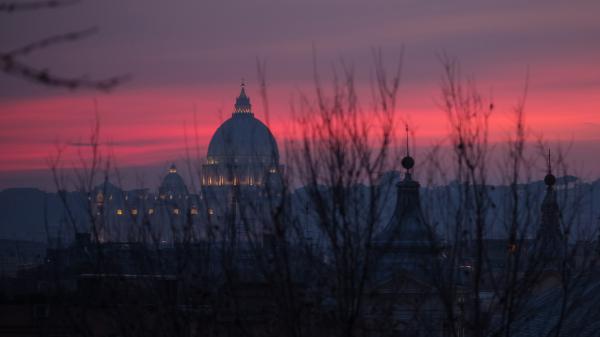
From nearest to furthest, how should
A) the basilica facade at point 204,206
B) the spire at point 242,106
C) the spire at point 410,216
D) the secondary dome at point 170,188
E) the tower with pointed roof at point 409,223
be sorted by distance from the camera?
1. the basilica facade at point 204,206
2. the secondary dome at point 170,188
3. the tower with pointed roof at point 409,223
4. the spire at point 410,216
5. the spire at point 242,106

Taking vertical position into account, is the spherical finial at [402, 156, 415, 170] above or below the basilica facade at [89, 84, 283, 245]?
above

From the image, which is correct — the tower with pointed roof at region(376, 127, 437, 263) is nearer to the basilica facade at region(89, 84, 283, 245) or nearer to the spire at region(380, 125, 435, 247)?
the spire at region(380, 125, 435, 247)

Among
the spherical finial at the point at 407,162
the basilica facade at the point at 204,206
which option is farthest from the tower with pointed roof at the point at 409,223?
the basilica facade at the point at 204,206

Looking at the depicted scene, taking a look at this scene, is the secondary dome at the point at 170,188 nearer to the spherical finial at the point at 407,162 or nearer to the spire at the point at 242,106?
the spherical finial at the point at 407,162

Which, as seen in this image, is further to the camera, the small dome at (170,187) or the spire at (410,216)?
the spire at (410,216)

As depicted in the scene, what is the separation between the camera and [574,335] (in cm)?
1911

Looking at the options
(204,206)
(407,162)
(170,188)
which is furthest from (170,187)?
(204,206)

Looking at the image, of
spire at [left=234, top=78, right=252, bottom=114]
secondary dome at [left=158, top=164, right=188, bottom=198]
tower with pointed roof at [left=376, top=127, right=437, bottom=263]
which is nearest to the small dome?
secondary dome at [left=158, top=164, right=188, bottom=198]

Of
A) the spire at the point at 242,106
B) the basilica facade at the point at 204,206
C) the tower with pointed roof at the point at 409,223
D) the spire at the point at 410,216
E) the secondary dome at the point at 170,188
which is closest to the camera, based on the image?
the basilica facade at the point at 204,206

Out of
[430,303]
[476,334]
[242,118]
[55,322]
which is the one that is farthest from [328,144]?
[242,118]

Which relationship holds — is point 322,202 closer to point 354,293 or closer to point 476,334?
point 354,293

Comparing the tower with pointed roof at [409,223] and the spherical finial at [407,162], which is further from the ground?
the spherical finial at [407,162]

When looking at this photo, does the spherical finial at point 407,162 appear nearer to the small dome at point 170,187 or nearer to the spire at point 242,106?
the small dome at point 170,187

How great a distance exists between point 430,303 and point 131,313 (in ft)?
27.3
